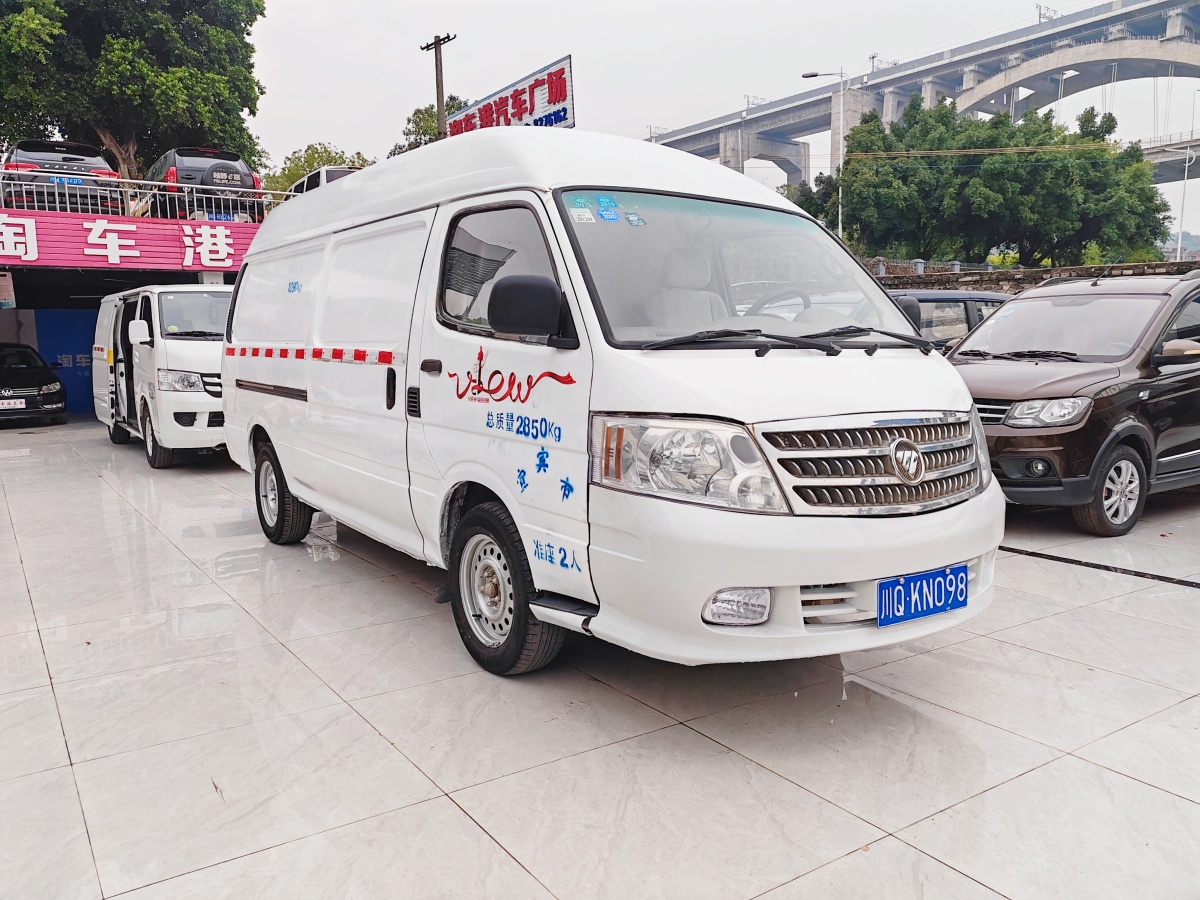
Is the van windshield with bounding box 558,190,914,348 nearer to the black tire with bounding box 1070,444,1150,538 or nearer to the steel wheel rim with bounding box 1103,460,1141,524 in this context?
the black tire with bounding box 1070,444,1150,538

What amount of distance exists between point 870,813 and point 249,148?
30141mm

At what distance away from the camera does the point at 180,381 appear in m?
9.30

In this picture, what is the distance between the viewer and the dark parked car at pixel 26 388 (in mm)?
14672

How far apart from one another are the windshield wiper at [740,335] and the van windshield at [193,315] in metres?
7.71

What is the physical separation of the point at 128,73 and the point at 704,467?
2825cm

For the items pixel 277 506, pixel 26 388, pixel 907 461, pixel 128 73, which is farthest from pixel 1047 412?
pixel 128 73

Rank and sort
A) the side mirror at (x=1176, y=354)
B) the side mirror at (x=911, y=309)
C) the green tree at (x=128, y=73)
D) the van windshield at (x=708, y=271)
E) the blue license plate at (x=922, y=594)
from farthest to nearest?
the green tree at (x=128, y=73)
the side mirror at (x=1176, y=354)
the side mirror at (x=911, y=309)
the van windshield at (x=708, y=271)
the blue license plate at (x=922, y=594)

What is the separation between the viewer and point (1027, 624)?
446cm

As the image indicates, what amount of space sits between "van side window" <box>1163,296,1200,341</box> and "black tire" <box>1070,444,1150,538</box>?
39.3 inches

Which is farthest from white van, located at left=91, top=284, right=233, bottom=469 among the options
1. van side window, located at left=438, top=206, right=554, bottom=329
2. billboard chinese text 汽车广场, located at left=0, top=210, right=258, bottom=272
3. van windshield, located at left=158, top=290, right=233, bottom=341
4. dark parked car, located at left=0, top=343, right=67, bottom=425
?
van side window, located at left=438, top=206, right=554, bottom=329

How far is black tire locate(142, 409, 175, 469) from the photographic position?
988 cm

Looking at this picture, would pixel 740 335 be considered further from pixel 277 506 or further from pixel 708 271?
pixel 277 506

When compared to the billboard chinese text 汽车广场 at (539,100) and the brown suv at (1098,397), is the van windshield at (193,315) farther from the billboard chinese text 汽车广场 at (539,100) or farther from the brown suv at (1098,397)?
the billboard chinese text 汽车广场 at (539,100)

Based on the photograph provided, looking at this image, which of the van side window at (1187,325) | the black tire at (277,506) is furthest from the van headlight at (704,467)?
the van side window at (1187,325)
